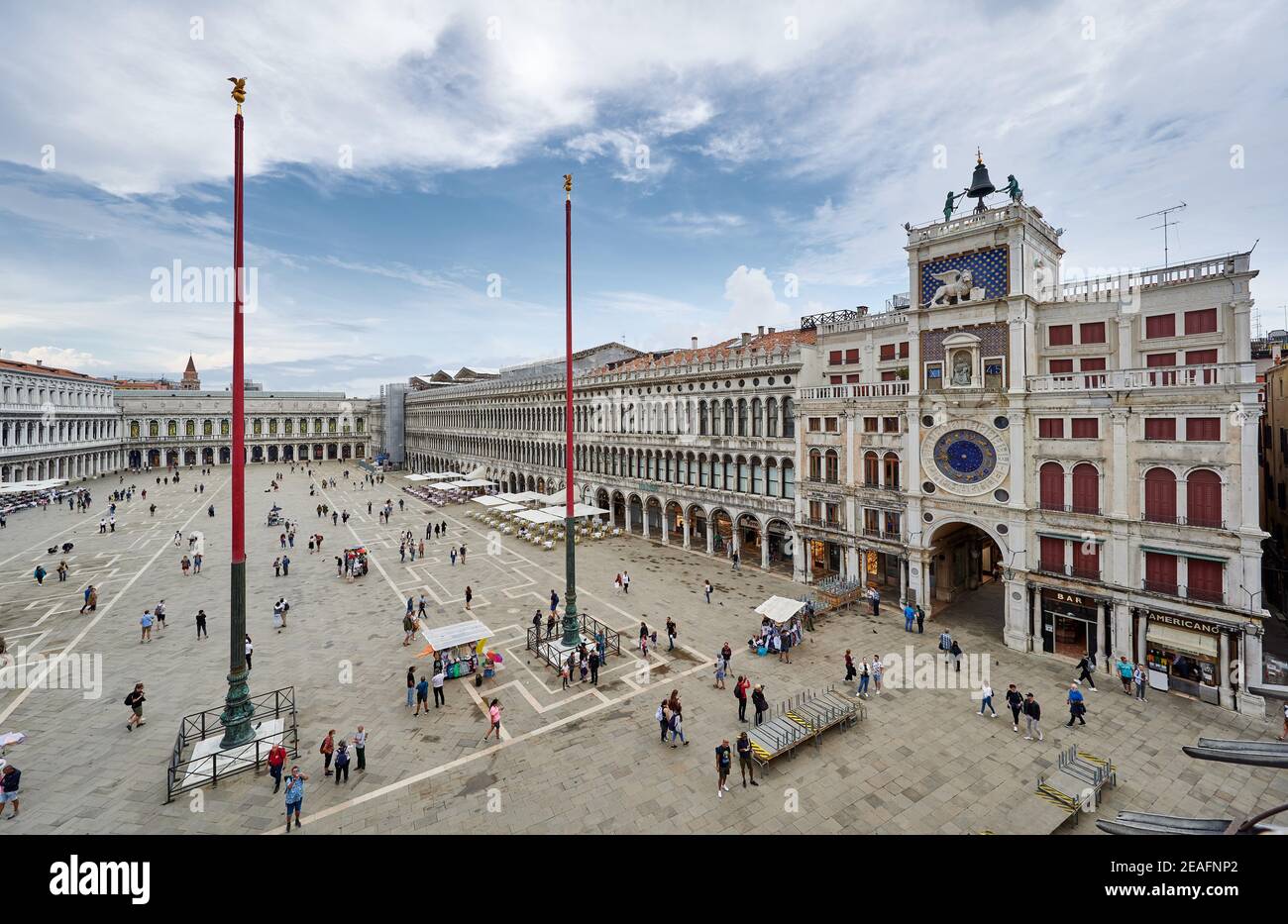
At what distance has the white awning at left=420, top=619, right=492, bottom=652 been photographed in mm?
22641

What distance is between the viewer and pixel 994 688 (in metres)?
22.6

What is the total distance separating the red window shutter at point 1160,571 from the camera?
897 inches

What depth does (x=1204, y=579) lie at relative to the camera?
22.1 metres

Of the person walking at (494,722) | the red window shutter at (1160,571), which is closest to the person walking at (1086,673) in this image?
the red window shutter at (1160,571)

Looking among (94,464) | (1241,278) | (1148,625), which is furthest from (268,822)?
(94,464)

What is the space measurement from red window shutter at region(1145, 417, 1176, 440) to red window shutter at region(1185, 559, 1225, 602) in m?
4.88

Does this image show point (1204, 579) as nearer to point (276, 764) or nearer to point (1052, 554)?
point (1052, 554)

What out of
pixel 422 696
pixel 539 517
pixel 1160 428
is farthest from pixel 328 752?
pixel 1160 428

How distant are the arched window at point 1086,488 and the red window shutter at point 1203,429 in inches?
131

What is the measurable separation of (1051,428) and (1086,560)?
19.3 ft

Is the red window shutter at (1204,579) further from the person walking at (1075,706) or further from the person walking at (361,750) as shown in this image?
the person walking at (361,750)

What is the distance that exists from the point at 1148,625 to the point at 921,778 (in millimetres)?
13814

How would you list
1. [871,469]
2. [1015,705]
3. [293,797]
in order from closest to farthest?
1. [293,797]
2. [1015,705]
3. [871,469]
